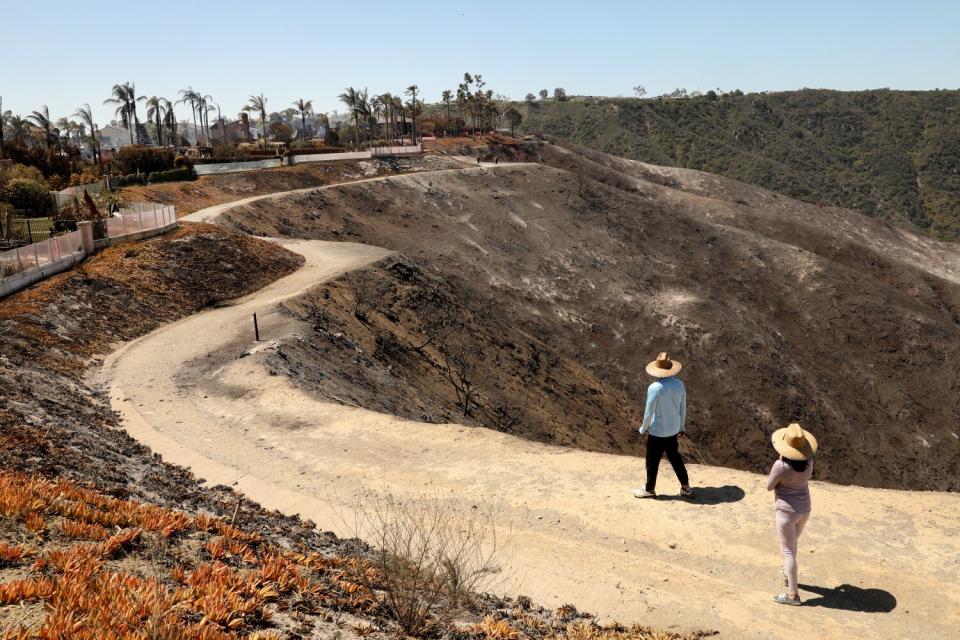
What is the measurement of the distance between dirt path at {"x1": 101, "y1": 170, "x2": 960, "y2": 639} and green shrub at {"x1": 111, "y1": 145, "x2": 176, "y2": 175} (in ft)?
125

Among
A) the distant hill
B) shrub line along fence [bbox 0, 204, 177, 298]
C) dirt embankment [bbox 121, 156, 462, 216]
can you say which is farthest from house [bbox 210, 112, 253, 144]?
shrub line along fence [bbox 0, 204, 177, 298]

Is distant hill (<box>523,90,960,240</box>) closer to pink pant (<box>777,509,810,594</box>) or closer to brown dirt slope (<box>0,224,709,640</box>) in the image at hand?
pink pant (<box>777,509,810,594</box>)

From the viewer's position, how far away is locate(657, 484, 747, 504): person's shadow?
374 inches

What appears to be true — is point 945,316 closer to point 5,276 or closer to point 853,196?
point 5,276

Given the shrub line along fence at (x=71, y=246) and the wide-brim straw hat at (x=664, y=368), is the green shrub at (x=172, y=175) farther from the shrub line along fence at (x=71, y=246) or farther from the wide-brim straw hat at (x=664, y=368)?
the wide-brim straw hat at (x=664, y=368)

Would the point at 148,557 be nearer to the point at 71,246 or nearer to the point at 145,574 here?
the point at 145,574

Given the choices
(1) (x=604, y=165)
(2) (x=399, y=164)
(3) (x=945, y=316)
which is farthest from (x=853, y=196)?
(2) (x=399, y=164)

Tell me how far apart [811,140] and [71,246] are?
520 feet

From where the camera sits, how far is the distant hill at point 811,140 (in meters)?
126

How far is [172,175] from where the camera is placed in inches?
1837

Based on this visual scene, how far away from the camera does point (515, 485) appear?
10453 millimetres

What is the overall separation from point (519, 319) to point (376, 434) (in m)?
26.9

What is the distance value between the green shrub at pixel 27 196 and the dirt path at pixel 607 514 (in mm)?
22807

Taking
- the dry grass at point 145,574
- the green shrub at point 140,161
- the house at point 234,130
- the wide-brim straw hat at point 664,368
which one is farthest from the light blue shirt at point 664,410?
the house at point 234,130
